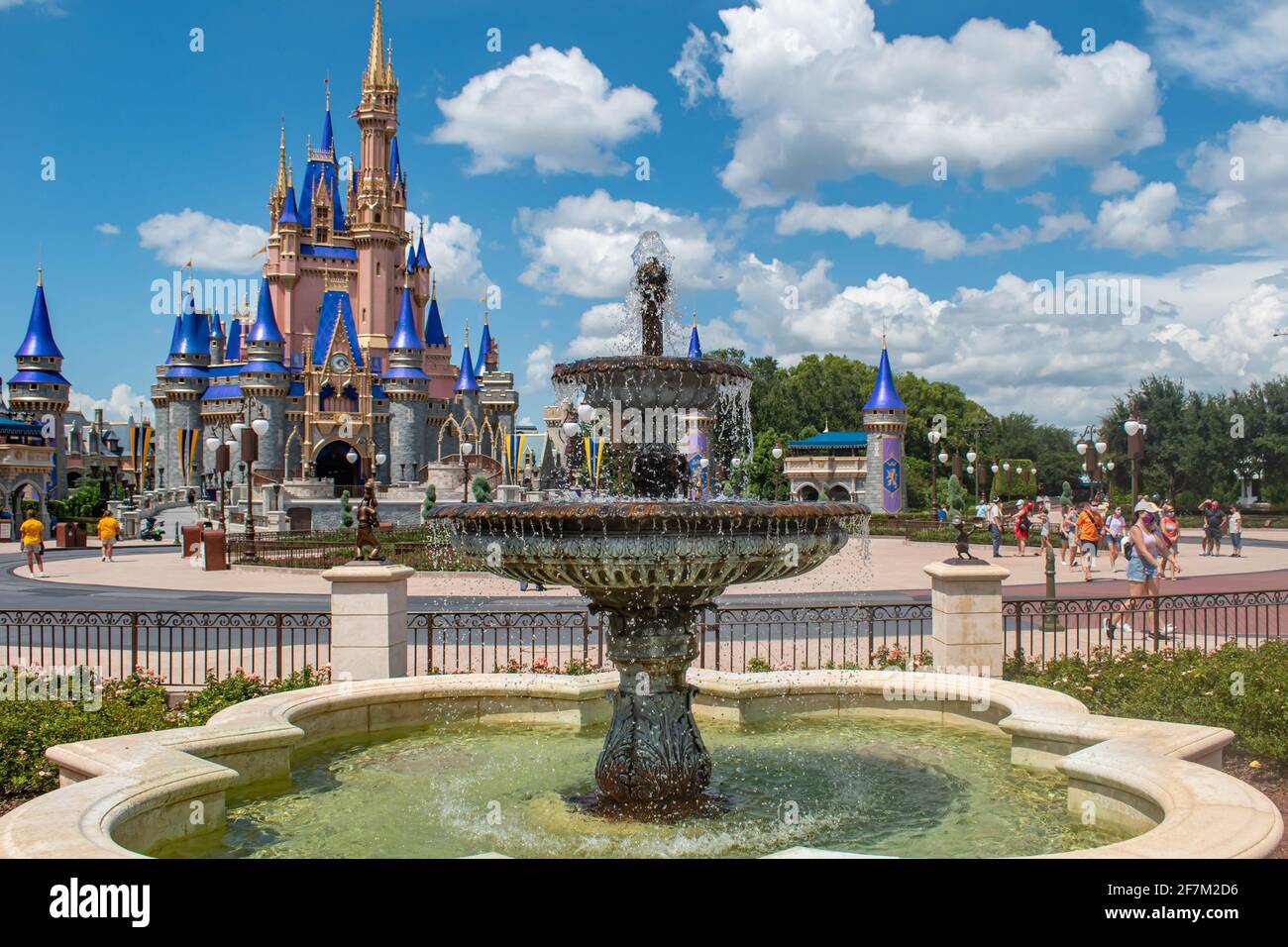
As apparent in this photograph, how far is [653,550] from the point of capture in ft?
17.6

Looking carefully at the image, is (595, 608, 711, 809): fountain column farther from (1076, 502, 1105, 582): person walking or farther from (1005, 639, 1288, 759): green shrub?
(1076, 502, 1105, 582): person walking

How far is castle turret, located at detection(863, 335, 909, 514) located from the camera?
61.4 m

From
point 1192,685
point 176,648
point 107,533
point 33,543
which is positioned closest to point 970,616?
point 1192,685

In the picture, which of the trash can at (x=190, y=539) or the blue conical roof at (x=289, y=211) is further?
the blue conical roof at (x=289, y=211)

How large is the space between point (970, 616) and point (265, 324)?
71.4 m

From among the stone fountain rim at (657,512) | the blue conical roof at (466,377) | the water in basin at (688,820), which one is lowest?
the water in basin at (688,820)

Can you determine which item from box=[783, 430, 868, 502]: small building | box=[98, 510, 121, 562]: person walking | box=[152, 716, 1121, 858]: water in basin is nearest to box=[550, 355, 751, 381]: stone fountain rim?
box=[152, 716, 1121, 858]: water in basin

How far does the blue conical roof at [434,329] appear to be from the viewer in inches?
3386

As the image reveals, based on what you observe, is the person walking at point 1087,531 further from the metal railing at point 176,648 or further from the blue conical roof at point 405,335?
the blue conical roof at point 405,335

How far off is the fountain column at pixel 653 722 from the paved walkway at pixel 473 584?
32.6 ft

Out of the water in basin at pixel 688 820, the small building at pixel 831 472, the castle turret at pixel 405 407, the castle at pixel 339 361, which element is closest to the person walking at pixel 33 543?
the water in basin at pixel 688 820
